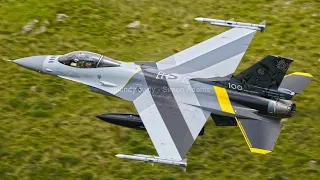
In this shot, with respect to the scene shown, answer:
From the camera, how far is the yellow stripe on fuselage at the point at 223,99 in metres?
19.1

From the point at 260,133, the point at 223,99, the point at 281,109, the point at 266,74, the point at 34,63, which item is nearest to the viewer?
the point at 260,133

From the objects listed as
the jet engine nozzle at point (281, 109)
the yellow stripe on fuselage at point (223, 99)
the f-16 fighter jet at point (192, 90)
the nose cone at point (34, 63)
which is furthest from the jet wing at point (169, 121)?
the nose cone at point (34, 63)

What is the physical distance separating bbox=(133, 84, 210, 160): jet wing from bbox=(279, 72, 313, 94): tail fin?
3272 mm

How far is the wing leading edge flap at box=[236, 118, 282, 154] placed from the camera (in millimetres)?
17836

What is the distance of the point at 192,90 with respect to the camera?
19688 mm

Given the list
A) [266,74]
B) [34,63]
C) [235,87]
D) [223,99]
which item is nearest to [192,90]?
[223,99]

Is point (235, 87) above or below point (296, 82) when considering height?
below

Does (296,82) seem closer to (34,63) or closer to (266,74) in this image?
(266,74)

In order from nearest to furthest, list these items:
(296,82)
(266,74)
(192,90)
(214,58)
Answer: (266,74) → (192,90) → (296,82) → (214,58)

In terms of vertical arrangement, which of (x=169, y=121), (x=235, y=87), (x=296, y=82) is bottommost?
(x=169, y=121)

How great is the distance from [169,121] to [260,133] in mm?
3105

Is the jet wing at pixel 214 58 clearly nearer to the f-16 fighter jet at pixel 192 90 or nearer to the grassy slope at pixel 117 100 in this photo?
the f-16 fighter jet at pixel 192 90

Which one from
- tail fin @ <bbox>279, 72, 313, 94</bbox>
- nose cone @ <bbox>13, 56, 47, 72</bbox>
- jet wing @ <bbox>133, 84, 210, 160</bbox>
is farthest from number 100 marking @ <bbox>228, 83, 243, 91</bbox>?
nose cone @ <bbox>13, 56, 47, 72</bbox>

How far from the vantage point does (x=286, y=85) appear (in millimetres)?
20016
